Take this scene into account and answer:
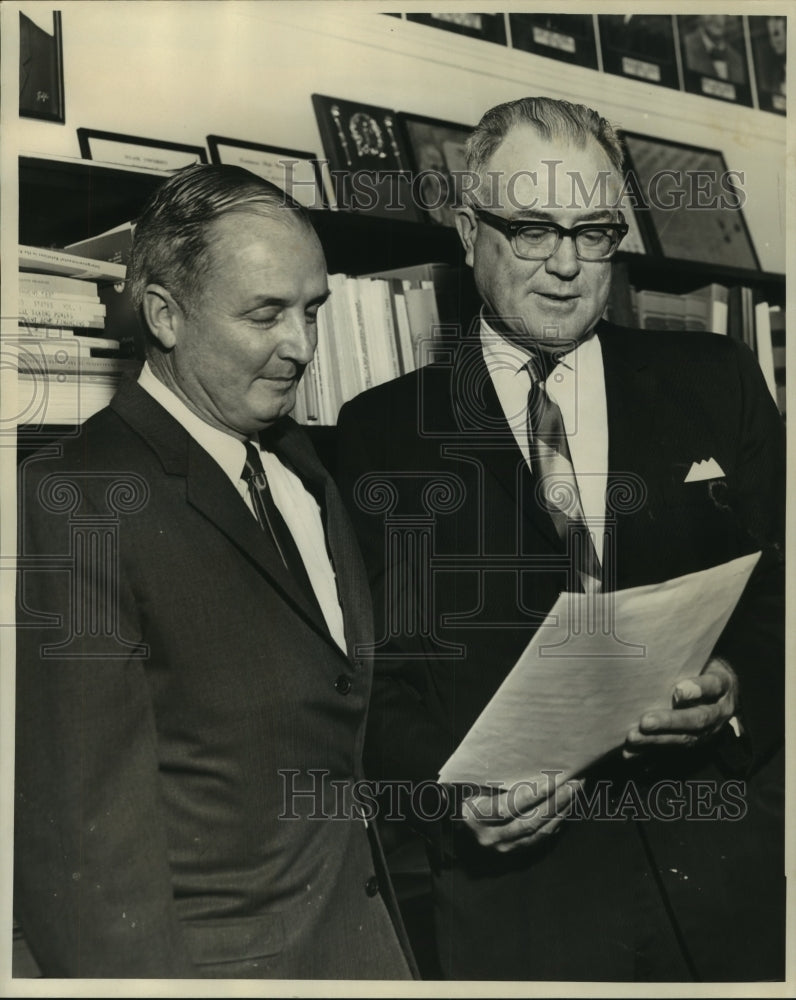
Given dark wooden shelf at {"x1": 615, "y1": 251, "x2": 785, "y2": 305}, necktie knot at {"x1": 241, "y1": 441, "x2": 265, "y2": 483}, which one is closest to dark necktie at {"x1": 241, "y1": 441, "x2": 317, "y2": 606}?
necktie knot at {"x1": 241, "y1": 441, "x2": 265, "y2": 483}

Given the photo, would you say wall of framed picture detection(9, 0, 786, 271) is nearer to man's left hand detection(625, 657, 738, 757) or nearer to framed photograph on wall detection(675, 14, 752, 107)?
framed photograph on wall detection(675, 14, 752, 107)

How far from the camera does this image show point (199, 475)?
1933 mm

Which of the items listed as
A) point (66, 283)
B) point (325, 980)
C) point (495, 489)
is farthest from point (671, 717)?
point (66, 283)

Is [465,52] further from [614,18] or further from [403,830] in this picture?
[403,830]

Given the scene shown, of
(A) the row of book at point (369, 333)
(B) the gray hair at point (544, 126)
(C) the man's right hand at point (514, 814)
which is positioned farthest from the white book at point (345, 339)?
(C) the man's right hand at point (514, 814)

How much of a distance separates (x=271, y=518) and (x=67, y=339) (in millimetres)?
511

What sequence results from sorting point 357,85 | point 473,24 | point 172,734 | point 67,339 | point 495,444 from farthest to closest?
point 473,24
point 357,85
point 495,444
point 67,339
point 172,734

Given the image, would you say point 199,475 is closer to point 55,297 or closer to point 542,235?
point 55,297

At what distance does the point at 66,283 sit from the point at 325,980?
4.64 ft

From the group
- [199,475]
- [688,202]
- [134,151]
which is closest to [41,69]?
[134,151]

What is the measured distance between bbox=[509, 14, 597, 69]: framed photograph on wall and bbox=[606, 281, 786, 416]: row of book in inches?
21.5

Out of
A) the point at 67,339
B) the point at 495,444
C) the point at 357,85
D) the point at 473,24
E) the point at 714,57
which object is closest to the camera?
the point at 67,339

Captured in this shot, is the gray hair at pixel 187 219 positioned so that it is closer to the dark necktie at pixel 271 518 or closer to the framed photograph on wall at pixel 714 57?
the dark necktie at pixel 271 518

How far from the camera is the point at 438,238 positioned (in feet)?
7.02
